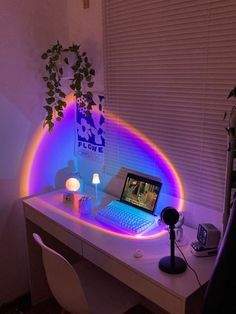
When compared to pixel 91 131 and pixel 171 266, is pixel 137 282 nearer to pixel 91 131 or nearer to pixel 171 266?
pixel 171 266

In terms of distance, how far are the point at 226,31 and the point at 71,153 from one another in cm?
146

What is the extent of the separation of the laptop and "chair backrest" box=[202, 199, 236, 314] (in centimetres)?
63

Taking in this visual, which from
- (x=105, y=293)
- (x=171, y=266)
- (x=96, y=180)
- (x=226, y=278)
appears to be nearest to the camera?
(x=226, y=278)

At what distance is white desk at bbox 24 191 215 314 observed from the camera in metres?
1.27

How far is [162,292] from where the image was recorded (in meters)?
1.28

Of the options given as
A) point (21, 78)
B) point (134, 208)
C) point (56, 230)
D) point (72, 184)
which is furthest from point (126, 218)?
point (21, 78)

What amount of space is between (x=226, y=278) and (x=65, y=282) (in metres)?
0.74

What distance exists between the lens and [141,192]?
1.92 m

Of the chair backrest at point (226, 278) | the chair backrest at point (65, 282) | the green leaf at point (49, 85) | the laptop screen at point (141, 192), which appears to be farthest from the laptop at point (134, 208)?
the green leaf at point (49, 85)

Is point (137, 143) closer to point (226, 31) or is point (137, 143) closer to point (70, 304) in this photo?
point (226, 31)

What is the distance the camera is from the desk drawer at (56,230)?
5.64 ft

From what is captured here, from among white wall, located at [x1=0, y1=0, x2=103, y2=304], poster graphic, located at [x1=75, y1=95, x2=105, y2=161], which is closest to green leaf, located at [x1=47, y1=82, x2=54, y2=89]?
white wall, located at [x1=0, y1=0, x2=103, y2=304]

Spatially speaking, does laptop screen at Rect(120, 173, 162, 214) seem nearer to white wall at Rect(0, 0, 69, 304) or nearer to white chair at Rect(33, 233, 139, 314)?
white chair at Rect(33, 233, 139, 314)

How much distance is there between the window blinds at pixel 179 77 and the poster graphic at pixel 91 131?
0.65 feet
